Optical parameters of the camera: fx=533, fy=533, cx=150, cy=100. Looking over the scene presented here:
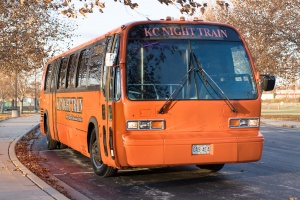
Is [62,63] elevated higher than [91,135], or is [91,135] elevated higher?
[62,63]

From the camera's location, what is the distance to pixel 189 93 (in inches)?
360

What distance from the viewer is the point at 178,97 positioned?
29.7 ft

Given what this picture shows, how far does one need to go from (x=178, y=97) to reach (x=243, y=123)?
49.3 inches

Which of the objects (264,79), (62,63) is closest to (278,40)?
(62,63)

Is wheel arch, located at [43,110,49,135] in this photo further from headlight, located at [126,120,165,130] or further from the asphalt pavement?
headlight, located at [126,120,165,130]

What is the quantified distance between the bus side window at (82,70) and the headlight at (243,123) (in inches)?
150

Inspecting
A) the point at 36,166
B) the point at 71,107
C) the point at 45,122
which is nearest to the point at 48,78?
the point at 45,122

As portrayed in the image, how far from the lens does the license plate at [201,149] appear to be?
29.2ft

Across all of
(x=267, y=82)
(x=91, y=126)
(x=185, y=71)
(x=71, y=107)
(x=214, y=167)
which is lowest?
(x=214, y=167)

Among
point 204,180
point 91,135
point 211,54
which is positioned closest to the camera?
point 211,54

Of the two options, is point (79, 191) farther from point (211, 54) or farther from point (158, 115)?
point (211, 54)

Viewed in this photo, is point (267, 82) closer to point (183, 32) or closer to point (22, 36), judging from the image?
point (183, 32)

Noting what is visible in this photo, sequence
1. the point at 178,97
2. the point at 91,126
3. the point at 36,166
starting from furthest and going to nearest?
the point at 36,166
the point at 91,126
the point at 178,97

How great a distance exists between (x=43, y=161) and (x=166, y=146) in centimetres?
568
